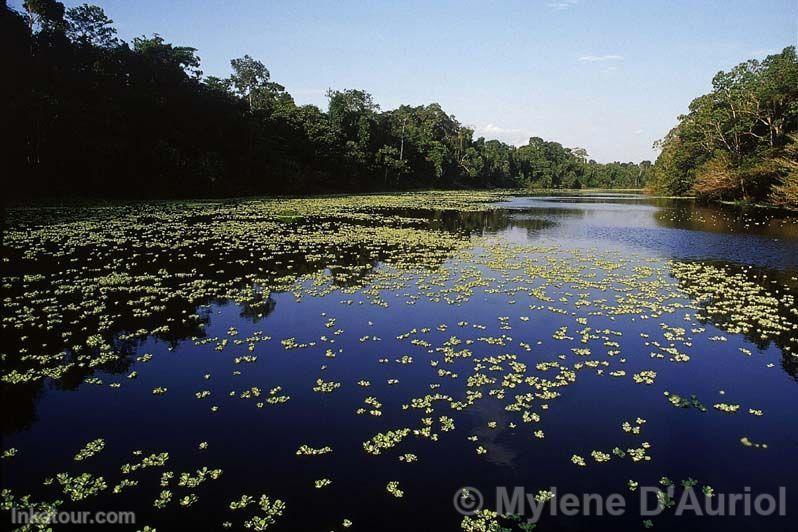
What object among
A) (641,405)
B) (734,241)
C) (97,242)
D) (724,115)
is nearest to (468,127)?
(724,115)

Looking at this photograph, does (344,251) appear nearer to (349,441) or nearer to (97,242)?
(97,242)

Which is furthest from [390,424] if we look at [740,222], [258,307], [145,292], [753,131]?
[753,131]

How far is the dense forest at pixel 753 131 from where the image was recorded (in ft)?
135

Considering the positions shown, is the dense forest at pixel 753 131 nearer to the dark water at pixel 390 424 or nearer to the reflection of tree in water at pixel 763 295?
the reflection of tree in water at pixel 763 295

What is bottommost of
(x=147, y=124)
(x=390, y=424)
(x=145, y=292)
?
(x=390, y=424)

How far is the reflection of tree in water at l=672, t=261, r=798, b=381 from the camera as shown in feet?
33.3

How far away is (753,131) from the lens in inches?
1923

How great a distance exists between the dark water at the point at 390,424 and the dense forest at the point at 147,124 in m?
33.6

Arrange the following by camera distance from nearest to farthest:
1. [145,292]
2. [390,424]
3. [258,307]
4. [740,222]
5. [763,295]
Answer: [390,424], [258,307], [145,292], [763,295], [740,222]

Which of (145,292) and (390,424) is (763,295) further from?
(145,292)

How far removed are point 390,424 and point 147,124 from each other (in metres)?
43.7

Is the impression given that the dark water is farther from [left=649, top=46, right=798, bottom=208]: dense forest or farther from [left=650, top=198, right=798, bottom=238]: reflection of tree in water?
[left=649, top=46, right=798, bottom=208]: dense forest

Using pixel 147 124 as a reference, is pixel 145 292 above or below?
below

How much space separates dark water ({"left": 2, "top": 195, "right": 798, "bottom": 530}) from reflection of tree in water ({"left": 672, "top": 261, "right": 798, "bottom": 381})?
13 cm
